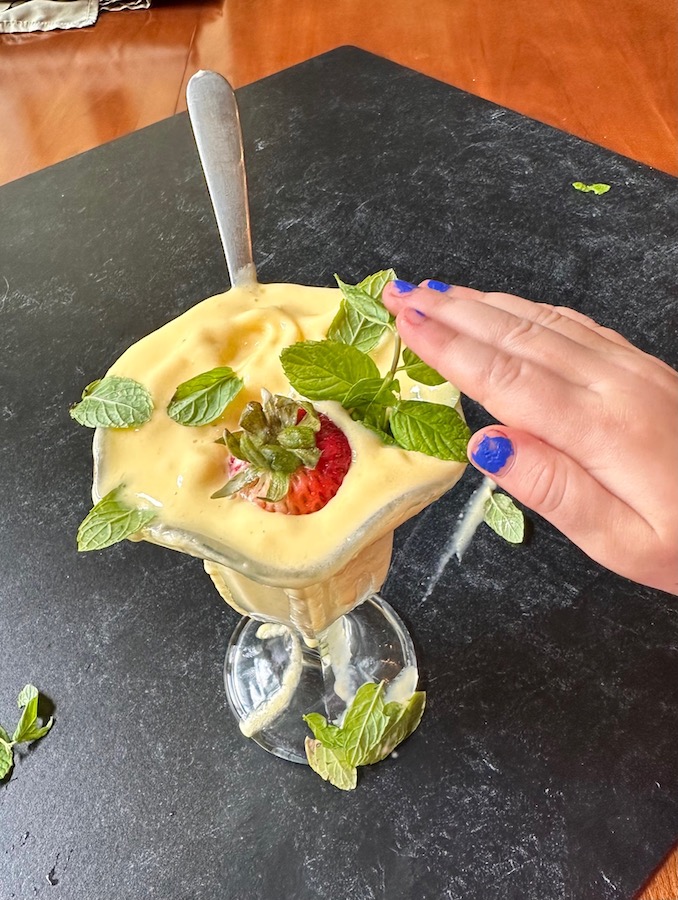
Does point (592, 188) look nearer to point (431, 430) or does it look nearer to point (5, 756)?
point (431, 430)

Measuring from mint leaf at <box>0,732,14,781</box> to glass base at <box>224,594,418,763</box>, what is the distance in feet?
0.58

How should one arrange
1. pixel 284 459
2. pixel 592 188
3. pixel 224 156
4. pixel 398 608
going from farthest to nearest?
pixel 592 188, pixel 398 608, pixel 224 156, pixel 284 459

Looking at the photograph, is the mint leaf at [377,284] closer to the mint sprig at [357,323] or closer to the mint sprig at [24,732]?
the mint sprig at [357,323]

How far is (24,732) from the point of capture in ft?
2.06

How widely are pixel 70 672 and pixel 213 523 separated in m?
0.31

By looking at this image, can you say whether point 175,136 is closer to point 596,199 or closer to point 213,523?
point 596,199

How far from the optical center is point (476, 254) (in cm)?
95

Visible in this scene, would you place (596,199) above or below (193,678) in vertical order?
above

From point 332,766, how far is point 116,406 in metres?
0.33

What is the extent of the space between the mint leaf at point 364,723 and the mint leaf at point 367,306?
12.3 inches

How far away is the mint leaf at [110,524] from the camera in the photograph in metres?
0.44

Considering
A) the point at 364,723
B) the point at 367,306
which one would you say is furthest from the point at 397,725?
the point at 367,306

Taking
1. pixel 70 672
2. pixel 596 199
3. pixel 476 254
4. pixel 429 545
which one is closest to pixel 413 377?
pixel 429 545

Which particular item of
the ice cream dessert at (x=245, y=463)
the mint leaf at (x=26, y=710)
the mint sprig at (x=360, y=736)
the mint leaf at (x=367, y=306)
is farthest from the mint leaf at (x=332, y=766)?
the mint leaf at (x=367, y=306)
